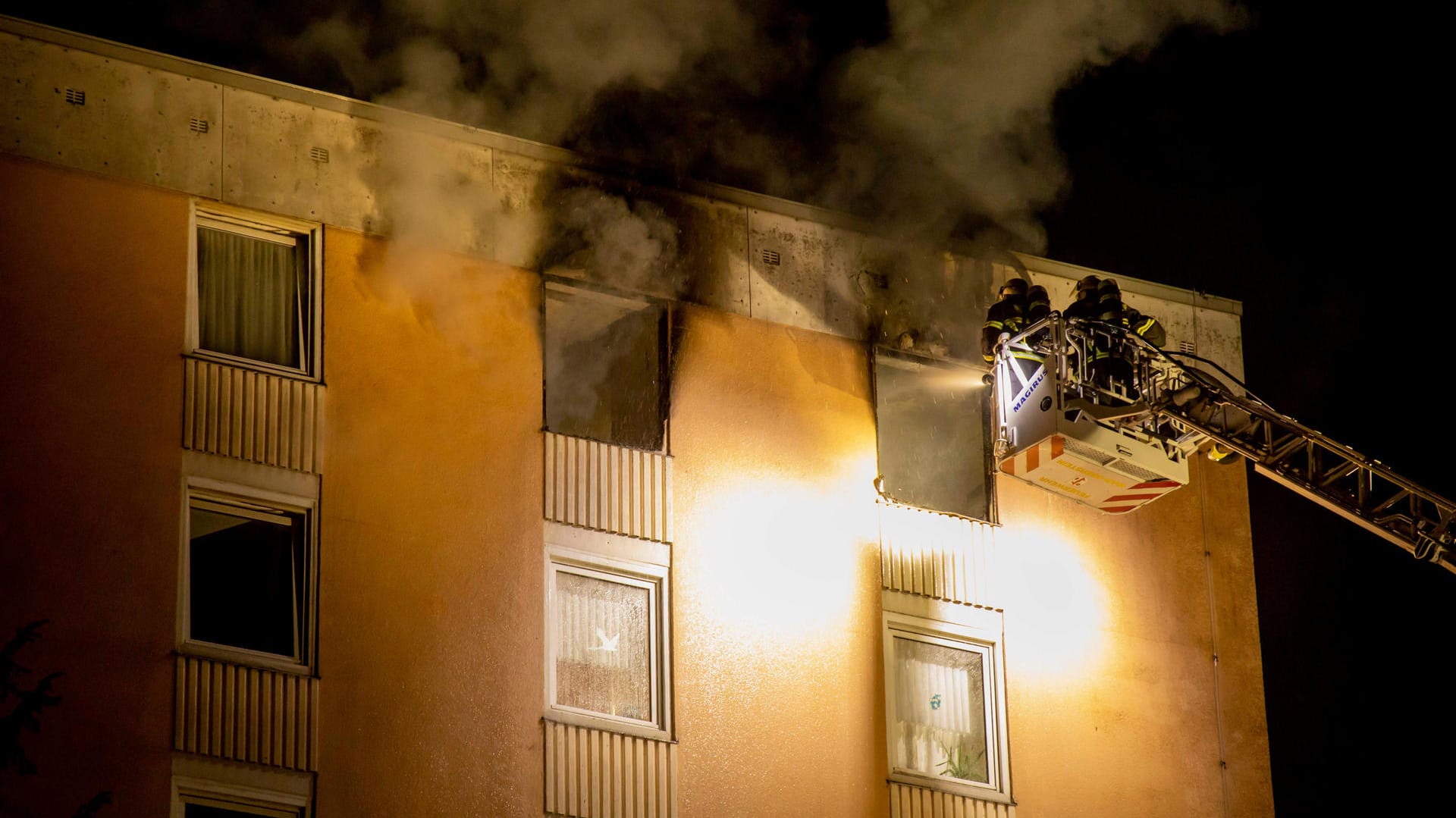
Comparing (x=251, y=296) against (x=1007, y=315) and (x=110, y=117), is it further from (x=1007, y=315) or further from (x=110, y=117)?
(x=1007, y=315)

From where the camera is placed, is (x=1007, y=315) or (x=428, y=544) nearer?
(x=428, y=544)

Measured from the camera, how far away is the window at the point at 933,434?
1472 centimetres

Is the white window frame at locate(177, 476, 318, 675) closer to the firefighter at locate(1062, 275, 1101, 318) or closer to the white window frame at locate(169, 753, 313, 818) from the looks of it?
the white window frame at locate(169, 753, 313, 818)

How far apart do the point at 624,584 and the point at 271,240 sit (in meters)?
3.47

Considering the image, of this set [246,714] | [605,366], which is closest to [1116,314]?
[605,366]

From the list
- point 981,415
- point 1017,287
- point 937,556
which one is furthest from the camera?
point 981,415

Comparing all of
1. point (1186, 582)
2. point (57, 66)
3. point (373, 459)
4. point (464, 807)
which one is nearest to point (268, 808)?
point (464, 807)

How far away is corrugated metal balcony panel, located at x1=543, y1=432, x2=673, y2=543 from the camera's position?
13086 millimetres

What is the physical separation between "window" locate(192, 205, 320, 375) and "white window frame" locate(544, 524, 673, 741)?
2.23 meters

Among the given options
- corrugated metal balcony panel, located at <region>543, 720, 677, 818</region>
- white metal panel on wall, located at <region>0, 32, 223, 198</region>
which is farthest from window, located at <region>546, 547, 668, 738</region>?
white metal panel on wall, located at <region>0, 32, 223, 198</region>

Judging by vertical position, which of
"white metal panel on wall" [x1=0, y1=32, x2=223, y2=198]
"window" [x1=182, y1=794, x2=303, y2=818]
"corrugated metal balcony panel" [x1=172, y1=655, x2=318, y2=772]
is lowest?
"window" [x1=182, y1=794, x2=303, y2=818]

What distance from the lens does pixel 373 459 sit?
490 inches

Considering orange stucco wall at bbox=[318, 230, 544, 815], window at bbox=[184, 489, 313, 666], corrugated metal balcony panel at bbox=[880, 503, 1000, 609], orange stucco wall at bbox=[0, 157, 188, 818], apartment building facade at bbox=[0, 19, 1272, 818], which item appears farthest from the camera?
corrugated metal balcony panel at bbox=[880, 503, 1000, 609]

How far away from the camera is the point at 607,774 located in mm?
12570
